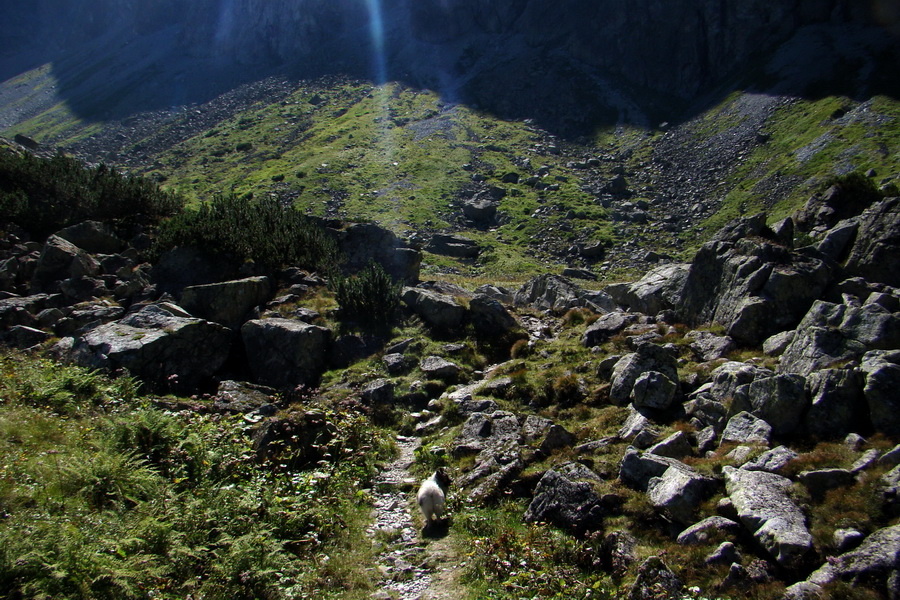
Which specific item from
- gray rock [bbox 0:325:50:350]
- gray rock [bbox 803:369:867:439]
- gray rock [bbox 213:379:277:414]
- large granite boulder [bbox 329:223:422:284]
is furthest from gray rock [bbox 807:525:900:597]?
large granite boulder [bbox 329:223:422:284]

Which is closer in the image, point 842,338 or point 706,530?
point 706,530

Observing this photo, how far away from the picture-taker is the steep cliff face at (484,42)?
91500 mm

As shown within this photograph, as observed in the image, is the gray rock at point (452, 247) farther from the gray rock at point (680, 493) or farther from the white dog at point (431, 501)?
the gray rock at point (680, 493)

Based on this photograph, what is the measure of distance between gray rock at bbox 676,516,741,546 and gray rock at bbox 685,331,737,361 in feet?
20.6

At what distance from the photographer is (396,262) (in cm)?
2522

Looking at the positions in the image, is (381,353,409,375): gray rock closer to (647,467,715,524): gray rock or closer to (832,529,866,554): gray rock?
(647,467,715,524): gray rock

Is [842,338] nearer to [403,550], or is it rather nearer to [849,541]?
[849,541]

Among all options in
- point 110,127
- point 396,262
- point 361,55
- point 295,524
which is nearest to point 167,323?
point 295,524

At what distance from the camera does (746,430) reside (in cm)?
847

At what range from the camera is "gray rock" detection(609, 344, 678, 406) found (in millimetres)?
11398

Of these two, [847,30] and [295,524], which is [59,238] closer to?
[295,524]

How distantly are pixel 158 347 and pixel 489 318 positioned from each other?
11048 mm

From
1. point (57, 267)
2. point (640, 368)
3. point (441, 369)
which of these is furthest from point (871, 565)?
point (57, 267)

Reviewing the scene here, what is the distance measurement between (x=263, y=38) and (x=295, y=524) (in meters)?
161
